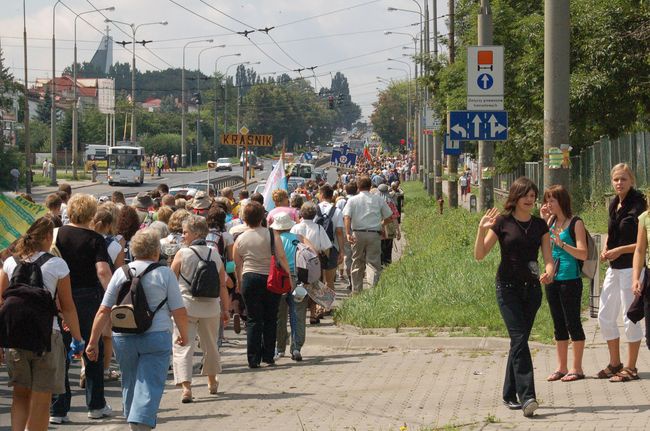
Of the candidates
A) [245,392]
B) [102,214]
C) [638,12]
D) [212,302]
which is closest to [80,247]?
[102,214]

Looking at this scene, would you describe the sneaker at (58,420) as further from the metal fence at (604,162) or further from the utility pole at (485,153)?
the metal fence at (604,162)

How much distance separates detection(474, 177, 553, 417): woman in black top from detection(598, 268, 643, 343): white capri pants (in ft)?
3.49

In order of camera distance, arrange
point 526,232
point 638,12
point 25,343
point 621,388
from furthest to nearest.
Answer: point 638,12 < point 621,388 < point 526,232 < point 25,343

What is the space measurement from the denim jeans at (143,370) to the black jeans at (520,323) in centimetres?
250

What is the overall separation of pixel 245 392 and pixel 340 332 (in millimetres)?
3180

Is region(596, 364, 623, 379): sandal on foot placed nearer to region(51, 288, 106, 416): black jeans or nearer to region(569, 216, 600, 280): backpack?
region(569, 216, 600, 280): backpack

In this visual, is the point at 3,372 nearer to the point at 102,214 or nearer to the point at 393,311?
the point at 102,214

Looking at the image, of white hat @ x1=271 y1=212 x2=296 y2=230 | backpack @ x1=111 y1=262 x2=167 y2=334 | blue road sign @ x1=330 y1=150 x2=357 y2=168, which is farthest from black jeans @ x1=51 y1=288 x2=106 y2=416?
blue road sign @ x1=330 y1=150 x2=357 y2=168

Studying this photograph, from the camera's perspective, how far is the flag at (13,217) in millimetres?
8867

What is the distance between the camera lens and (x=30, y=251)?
7941mm

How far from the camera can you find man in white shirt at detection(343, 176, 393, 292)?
16703 mm

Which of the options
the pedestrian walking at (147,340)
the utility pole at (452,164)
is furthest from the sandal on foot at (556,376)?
the utility pole at (452,164)

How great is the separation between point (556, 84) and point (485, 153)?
11.3m

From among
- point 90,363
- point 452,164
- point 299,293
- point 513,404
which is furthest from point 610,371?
point 452,164
